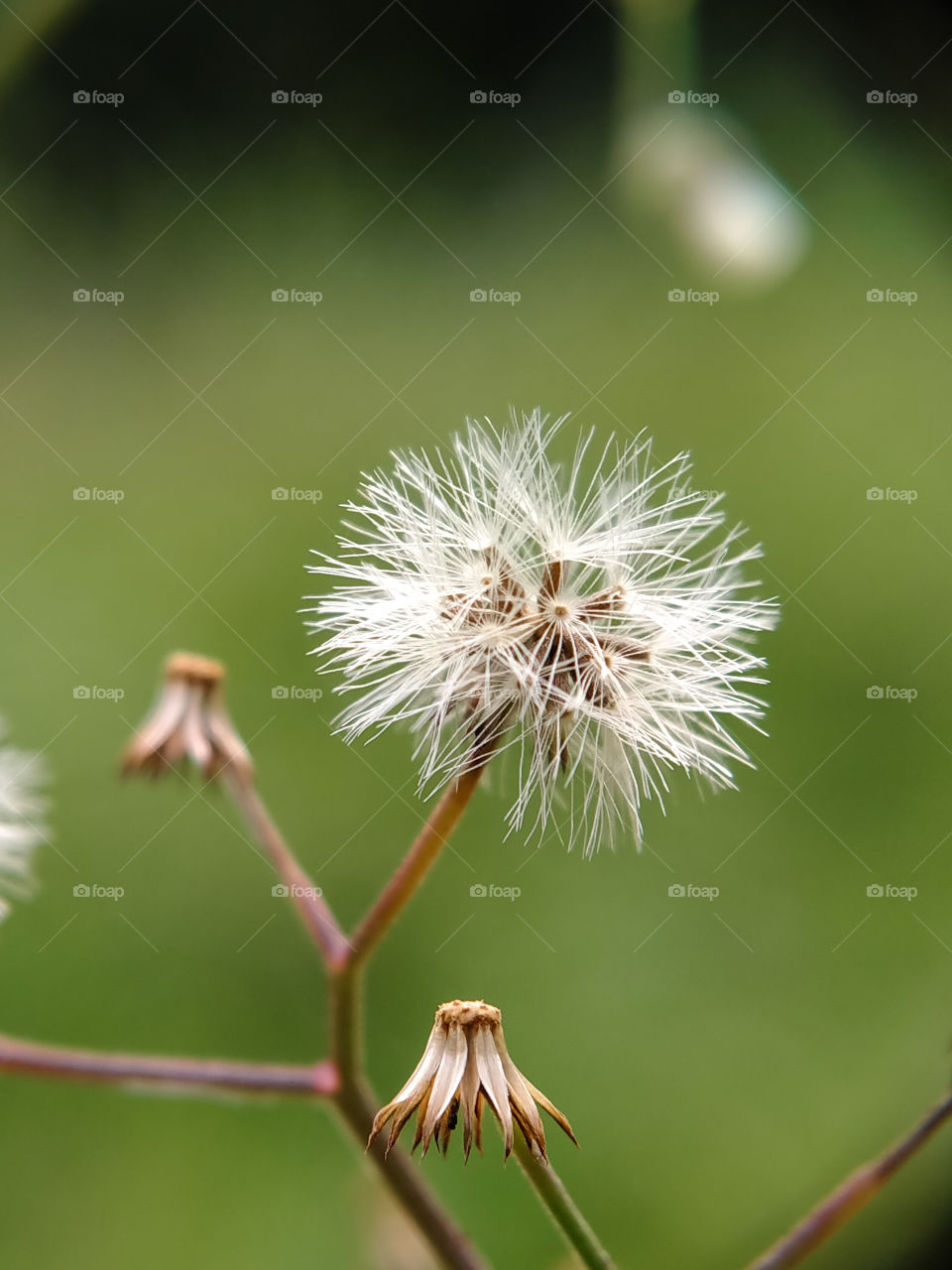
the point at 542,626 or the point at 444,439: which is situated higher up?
the point at 444,439

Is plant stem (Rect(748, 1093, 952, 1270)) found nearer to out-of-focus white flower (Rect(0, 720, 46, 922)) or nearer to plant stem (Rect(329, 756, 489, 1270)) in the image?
plant stem (Rect(329, 756, 489, 1270))

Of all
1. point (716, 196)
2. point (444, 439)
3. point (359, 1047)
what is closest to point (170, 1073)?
point (359, 1047)

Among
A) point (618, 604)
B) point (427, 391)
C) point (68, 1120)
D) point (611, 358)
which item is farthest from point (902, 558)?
point (68, 1120)

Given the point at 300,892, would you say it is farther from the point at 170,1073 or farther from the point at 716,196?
the point at 716,196

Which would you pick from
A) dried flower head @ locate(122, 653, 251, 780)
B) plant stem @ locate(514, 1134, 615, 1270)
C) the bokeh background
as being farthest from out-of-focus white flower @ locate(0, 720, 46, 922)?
the bokeh background

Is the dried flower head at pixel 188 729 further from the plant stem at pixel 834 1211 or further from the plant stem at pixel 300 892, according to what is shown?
the plant stem at pixel 834 1211

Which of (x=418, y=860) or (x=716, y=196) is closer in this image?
(x=418, y=860)

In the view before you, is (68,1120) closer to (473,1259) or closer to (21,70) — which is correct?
(473,1259)
